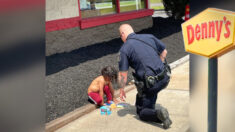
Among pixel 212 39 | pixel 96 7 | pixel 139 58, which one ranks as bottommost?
pixel 139 58

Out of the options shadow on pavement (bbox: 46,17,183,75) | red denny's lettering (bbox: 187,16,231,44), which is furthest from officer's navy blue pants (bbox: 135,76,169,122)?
shadow on pavement (bbox: 46,17,183,75)

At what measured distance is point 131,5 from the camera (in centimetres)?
1426

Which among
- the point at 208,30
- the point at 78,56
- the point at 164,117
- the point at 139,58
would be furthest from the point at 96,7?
the point at 208,30

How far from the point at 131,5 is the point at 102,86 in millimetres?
9153

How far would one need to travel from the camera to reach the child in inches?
225

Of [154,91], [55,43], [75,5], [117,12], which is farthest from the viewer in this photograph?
[117,12]

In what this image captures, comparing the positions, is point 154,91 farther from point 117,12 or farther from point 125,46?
point 117,12

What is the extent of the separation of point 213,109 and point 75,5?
970 cm

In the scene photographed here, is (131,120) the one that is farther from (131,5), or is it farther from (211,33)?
(131,5)

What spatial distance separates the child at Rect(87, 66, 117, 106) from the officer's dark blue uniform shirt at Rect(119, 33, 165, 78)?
1085mm

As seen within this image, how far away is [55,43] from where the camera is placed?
391 inches

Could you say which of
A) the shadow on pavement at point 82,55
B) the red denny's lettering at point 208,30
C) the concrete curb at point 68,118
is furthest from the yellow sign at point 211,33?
the shadow on pavement at point 82,55

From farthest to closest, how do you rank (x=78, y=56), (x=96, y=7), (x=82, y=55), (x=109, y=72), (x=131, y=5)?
(x=131, y=5), (x=96, y=7), (x=82, y=55), (x=78, y=56), (x=109, y=72)

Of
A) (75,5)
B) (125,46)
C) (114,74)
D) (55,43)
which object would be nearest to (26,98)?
(125,46)
